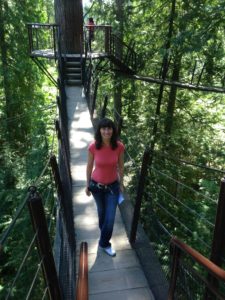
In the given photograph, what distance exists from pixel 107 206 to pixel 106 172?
1.42 feet

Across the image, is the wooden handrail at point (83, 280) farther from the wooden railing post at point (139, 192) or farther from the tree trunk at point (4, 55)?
the tree trunk at point (4, 55)

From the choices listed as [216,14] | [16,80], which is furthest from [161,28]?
[16,80]

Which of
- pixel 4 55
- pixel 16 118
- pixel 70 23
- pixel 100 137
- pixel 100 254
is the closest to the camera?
pixel 100 137

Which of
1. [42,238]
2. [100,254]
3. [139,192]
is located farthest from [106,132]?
[42,238]

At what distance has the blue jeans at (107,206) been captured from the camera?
154 inches

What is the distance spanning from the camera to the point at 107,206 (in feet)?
13.0

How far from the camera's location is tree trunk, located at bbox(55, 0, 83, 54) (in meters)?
12.5

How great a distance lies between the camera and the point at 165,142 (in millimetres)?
11195

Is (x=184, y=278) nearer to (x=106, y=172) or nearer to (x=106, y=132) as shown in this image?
(x=106, y=172)

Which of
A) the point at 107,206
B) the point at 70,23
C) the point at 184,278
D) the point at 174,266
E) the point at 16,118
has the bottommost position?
the point at 16,118

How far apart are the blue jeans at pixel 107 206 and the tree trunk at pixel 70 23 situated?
9441mm

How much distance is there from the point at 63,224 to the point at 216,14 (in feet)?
18.2

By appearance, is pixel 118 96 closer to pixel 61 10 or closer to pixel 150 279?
pixel 61 10

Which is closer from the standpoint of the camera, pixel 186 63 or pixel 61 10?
pixel 186 63
